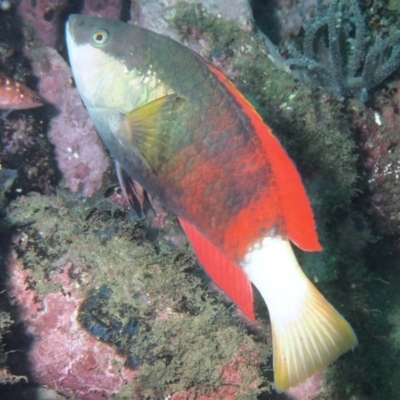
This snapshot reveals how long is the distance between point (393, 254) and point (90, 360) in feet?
13.4

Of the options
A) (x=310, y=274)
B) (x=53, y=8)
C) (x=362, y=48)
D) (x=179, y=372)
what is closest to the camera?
(x=179, y=372)

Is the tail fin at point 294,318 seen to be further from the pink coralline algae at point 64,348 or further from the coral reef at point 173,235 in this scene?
the pink coralline algae at point 64,348

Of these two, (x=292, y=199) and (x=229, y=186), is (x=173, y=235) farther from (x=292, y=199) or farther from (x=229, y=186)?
(x=292, y=199)

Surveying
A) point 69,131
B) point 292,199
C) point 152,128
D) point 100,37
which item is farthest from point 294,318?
point 69,131

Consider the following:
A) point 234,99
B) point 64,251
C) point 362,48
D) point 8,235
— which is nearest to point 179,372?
point 64,251

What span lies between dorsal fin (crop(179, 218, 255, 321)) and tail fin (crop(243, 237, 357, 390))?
0.20 ft

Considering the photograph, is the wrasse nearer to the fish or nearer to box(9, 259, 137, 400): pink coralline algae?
box(9, 259, 137, 400): pink coralline algae

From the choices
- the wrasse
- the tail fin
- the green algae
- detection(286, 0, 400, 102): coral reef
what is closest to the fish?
the tail fin

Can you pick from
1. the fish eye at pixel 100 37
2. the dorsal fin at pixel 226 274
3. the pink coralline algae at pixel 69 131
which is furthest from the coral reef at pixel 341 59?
the dorsal fin at pixel 226 274

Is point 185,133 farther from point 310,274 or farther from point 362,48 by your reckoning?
point 362,48

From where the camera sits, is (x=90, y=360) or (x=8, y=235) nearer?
(x=90, y=360)

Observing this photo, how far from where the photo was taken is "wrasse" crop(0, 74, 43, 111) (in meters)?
4.10

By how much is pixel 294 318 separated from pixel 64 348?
6.89ft

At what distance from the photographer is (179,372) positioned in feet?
9.74
